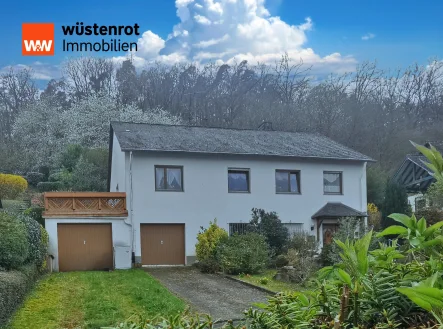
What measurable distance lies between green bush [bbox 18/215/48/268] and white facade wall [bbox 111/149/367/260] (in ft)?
15.9

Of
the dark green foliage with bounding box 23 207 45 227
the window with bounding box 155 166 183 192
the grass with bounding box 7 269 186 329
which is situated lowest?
the grass with bounding box 7 269 186 329

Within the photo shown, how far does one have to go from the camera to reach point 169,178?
24938mm

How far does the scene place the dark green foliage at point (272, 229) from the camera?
80.1ft

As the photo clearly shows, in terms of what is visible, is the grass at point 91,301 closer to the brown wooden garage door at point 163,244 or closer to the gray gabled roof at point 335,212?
the brown wooden garage door at point 163,244

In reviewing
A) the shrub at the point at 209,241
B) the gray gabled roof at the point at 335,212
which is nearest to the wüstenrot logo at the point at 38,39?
the shrub at the point at 209,241

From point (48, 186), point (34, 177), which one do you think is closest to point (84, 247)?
point (48, 186)

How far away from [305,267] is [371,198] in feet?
66.3

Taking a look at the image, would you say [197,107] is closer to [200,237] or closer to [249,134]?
[249,134]

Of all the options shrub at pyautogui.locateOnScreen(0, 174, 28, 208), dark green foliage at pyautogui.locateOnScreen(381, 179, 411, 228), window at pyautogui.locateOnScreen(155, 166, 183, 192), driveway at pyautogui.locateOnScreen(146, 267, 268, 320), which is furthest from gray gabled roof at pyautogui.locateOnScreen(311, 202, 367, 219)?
shrub at pyautogui.locateOnScreen(0, 174, 28, 208)

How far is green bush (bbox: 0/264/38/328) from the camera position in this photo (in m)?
11.2

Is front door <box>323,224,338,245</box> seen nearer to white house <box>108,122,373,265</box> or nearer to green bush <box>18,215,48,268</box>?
white house <box>108,122,373,265</box>

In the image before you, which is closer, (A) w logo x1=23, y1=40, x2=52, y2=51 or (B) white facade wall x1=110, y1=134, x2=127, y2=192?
(A) w logo x1=23, y1=40, x2=52, y2=51

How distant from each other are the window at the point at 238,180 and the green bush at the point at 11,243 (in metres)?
11.2

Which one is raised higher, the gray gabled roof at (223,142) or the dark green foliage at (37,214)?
the gray gabled roof at (223,142)
